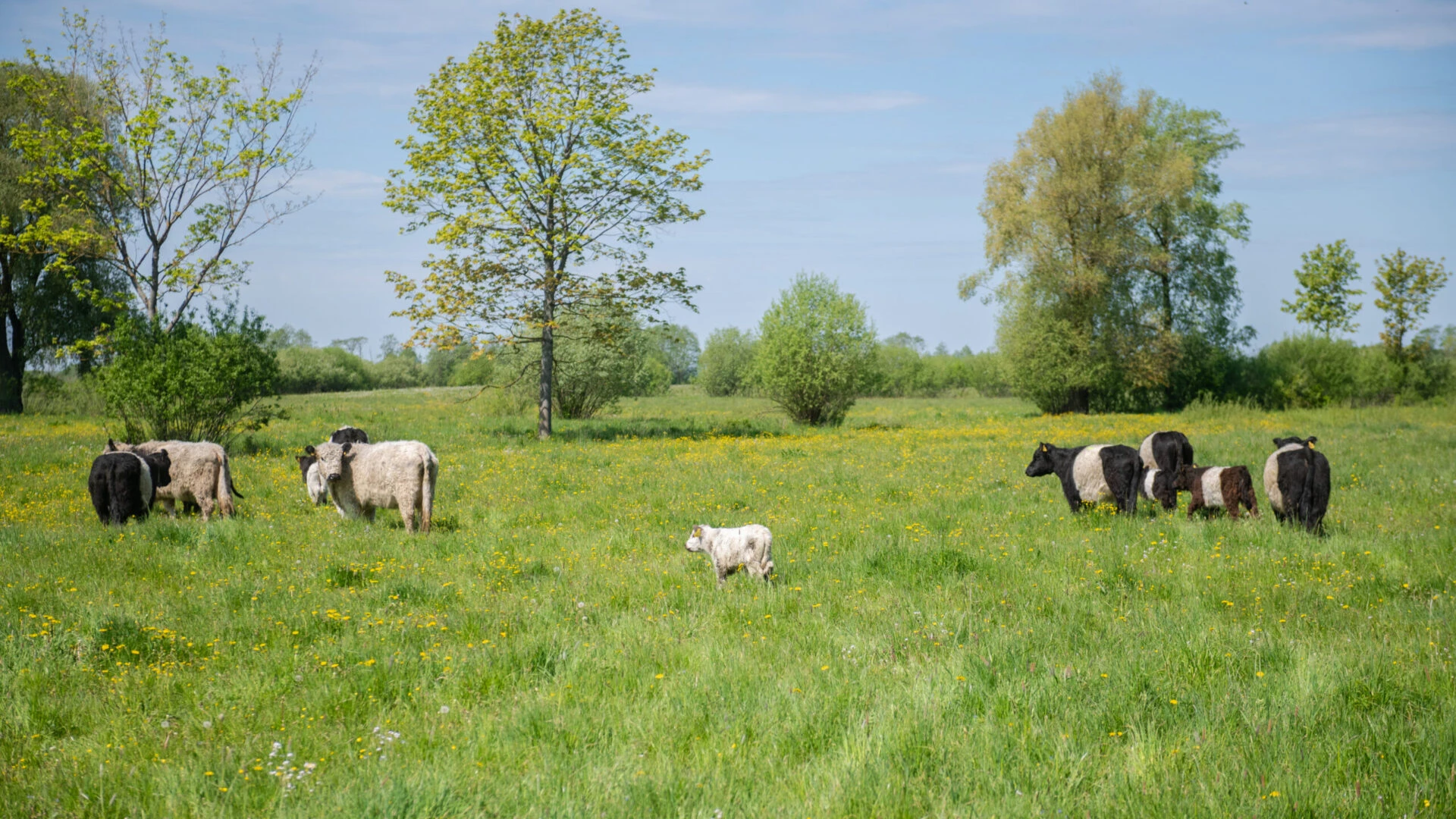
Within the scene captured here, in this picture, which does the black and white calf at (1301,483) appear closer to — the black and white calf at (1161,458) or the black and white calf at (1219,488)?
the black and white calf at (1219,488)

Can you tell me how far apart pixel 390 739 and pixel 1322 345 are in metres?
54.4

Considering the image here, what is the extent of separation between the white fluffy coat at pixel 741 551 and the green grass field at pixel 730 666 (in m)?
0.25

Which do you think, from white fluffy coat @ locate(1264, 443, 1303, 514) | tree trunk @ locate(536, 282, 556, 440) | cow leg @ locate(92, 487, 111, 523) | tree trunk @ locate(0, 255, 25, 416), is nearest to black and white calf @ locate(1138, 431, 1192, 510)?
white fluffy coat @ locate(1264, 443, 1303, 514)

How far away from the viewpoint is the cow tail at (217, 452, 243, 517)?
13.4 m

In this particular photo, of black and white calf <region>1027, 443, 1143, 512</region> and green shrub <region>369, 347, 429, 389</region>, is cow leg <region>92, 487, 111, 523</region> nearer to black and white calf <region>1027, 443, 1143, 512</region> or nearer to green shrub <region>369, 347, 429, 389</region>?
black and white calf <region>1027, 443, 1143, 512</region>

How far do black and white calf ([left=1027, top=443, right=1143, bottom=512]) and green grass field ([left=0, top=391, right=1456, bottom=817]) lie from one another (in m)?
0.45

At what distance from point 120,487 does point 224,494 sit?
1375mm

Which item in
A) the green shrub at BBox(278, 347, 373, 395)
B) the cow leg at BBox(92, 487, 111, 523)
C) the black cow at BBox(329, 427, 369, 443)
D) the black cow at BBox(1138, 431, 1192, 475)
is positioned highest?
the green shrub at BBox(278, 347, 373, 395)

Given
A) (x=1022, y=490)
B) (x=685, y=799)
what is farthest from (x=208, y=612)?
(x=1022, y=490)

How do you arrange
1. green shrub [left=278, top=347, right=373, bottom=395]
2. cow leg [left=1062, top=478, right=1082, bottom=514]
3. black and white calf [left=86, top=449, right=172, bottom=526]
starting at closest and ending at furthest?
1. black and white calf [left=86, top=449, right=172, bottom=526]
2. cow leg [left=1062, top=478, right=1082, bottom=514]
3. green shrub [left=278, top=347, right=373, bottom=395]

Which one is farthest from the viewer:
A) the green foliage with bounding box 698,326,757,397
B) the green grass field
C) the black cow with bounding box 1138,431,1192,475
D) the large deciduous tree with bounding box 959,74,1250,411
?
the green foliage with bounding box 698,326,757,397

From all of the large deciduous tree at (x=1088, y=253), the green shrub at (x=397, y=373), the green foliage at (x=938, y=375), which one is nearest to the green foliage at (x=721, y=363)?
the green foliage at (x=938, y=375)

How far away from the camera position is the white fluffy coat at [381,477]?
12250 millimetres

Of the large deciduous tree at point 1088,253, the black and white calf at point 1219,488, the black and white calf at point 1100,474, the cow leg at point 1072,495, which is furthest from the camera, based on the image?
the large deciduous tree at point 1088,253
